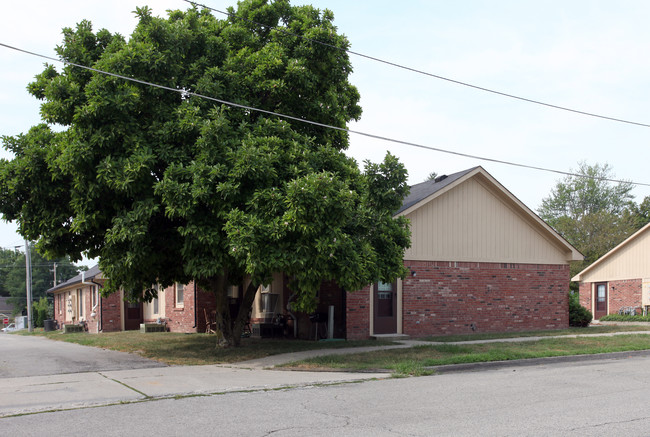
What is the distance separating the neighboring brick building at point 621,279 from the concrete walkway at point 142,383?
23809 millimetres

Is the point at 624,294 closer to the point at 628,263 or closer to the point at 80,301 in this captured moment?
the point at 628,263

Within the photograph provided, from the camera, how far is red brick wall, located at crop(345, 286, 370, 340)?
704 inches

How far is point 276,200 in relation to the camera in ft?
39.0

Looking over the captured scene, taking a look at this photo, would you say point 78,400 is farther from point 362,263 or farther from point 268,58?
point 268,58

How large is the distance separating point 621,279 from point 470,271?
59.7 feet

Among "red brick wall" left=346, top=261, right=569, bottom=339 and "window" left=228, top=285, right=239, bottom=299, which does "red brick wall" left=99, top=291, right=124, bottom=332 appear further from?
"red brick wall" left=346, top=261, right=569, bottom=339

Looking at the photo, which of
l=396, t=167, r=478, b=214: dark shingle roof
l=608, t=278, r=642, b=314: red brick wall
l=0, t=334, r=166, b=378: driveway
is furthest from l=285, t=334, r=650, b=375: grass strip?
l=608, t=278, r=642, b=314: red brick wall

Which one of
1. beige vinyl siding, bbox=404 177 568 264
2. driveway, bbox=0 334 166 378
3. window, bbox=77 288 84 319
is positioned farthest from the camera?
window, bbox=77 288 84 319

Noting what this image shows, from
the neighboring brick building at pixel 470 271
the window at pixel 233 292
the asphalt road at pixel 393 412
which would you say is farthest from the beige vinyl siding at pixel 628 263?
the asphalt road at pixel 393 412

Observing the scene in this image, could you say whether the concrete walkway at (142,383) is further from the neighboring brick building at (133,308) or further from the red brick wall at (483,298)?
the neighboring brick building at (133,308)

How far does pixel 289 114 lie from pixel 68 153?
5.29 meters

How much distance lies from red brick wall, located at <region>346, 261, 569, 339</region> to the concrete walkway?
6483 mm

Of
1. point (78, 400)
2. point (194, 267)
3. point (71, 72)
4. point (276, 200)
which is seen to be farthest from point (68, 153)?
point (78, 400)

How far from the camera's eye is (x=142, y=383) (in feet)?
34.6
